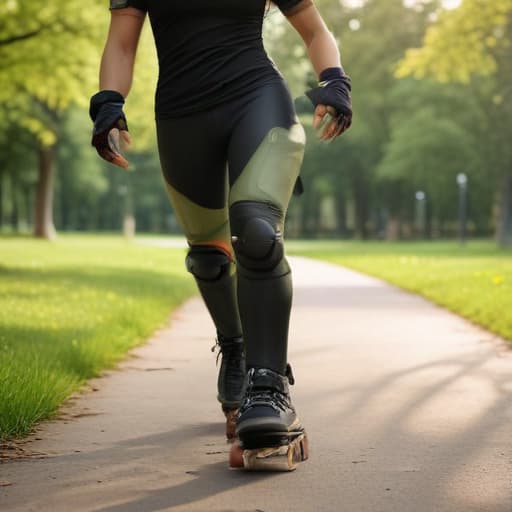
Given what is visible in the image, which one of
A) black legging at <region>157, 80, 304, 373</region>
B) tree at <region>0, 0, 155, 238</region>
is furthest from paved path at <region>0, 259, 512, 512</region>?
tree at <region>0, 0, 155, 238</region>

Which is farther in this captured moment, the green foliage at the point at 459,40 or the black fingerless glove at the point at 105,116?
the green foliage at the point at 459,40

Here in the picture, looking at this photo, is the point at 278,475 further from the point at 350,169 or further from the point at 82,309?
the point at 350,169

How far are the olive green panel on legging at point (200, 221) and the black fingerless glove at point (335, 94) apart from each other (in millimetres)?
559

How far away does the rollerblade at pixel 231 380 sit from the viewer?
4086 millimetres

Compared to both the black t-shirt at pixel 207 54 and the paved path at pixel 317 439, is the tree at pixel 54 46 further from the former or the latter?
the black t-shirt at pixel 207 54

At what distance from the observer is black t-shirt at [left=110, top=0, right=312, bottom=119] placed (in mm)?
3748

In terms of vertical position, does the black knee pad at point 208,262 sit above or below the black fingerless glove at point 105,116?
below

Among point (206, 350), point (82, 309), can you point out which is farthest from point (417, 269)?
point (206, 350)

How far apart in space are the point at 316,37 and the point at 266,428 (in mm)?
1552

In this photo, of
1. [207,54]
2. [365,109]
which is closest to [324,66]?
[207,54]

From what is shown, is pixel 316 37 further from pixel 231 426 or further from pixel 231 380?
pixel 231 426

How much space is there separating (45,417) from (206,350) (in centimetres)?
291

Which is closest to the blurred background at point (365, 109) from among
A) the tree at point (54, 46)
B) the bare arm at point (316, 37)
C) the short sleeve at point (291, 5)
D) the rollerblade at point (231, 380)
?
the tree at point (54, 46)

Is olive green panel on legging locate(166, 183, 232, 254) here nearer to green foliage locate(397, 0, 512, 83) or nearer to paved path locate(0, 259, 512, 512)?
paved path locate(0, 259, 512, 512)
